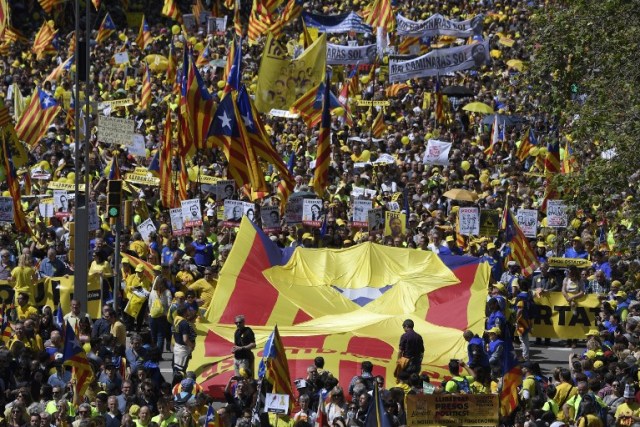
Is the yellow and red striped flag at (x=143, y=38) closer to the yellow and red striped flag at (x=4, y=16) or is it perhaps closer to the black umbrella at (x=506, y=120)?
the yellow and red striped flag at (x=4, y=16)

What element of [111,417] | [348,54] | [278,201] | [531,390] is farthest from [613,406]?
[348,54]

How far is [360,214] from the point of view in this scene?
27.6 m

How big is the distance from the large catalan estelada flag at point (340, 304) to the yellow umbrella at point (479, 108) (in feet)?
45.4

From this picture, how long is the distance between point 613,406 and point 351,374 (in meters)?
3.60

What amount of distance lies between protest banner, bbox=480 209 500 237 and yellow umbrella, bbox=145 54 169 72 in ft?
63.8

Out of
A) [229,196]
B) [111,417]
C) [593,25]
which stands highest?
[593,25]

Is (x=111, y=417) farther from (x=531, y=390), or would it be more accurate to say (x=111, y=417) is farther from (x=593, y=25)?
(x=593, y=25)

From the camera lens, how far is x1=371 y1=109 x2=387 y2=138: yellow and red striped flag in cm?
3606

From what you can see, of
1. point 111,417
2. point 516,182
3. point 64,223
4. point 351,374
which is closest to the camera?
point 111,417

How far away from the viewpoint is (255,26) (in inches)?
1742

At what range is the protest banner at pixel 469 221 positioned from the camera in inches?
1044

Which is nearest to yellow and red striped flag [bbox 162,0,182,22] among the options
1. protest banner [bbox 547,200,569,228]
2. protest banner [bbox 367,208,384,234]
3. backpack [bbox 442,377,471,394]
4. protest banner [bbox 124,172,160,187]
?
protest banner [bbox 124,172,160,187]

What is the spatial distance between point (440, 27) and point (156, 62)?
25.9 ft

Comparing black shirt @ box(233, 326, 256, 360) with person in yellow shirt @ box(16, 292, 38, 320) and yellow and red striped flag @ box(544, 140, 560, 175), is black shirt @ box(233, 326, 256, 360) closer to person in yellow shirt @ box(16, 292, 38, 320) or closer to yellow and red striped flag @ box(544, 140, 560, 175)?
person in yellow shirt @ box(16, 292, 38, 320)
